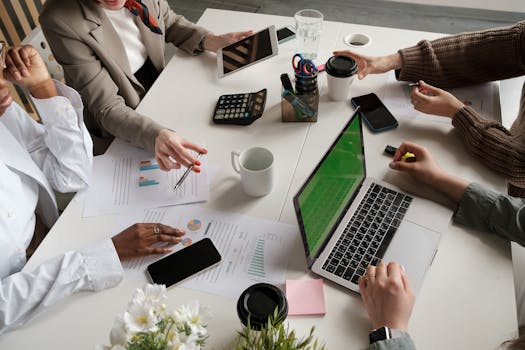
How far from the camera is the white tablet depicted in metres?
1.54

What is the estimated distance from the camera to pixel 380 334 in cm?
84

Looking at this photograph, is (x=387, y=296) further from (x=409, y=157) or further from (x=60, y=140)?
(x=60, y=140)

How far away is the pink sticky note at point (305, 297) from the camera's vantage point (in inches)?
35.9

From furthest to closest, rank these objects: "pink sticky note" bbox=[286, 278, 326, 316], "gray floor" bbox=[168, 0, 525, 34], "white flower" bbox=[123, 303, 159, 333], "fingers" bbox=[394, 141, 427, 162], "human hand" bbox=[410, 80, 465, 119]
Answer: "gray floor" bbox=[168, 0, 525, 34]
"human hand" bbox=[410, 80, 465, 119]
"fingers" bbox=[394, 141, 427, 162]
"pink sticky note" bbox=[286, 278, 326, 316]
"white flower" bbox=[123, 303, 159, 333]

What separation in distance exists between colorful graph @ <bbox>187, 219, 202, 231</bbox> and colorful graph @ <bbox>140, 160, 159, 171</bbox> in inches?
9.8

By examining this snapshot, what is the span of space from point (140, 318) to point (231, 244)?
0.43m

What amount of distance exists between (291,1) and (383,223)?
270cm

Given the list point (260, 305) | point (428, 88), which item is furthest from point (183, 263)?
point (428, 88)

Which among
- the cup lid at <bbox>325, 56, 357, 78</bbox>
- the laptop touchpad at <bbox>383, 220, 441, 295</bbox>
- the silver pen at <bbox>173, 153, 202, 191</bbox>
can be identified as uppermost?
the cup lid at <bbox>325, 56, 357, 78</bbox>

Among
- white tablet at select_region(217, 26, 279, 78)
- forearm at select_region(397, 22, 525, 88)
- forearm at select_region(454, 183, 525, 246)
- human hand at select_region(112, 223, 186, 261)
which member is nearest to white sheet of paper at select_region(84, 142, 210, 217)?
human hand at select_region(112, 223, 186, 261)

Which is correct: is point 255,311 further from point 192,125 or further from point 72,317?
point 192,125

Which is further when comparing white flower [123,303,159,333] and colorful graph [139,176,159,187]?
colorful graph [139,176,159,187]

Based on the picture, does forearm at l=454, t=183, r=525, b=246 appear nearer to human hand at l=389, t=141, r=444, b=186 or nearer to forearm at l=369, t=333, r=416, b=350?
human hand at l=389, t=141, r=444, b=186

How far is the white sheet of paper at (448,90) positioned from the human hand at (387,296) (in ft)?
1.94
